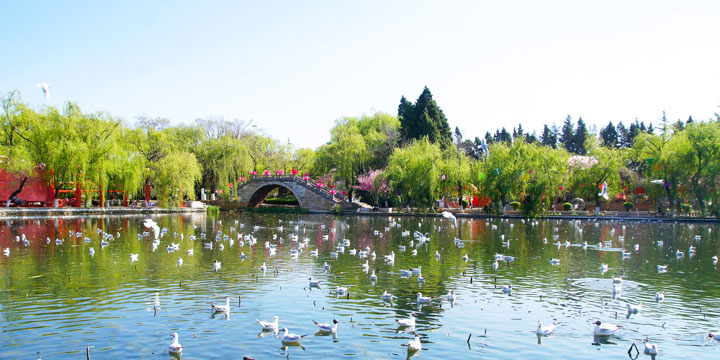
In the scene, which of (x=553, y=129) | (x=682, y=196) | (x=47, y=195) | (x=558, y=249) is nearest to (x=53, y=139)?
(x=47, y=195)

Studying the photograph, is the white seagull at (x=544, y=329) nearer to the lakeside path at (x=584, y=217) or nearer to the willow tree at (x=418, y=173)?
the lakeside path at (x=584, y=217)

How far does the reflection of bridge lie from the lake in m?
36.7

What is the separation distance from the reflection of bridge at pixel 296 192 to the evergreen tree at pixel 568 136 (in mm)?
41923

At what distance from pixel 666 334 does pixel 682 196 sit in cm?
4176

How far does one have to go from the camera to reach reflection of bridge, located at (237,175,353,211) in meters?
64.0

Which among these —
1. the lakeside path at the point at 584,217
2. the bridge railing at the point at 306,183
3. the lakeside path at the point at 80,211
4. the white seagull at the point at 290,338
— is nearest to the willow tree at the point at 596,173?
the lakeside path at the point at 584,217

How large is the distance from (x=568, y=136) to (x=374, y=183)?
4540cm

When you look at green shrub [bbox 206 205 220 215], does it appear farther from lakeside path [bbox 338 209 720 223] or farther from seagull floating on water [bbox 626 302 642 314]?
seagull floating on water [bbox 626 302 642 314]

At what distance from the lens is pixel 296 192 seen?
66.1 meters

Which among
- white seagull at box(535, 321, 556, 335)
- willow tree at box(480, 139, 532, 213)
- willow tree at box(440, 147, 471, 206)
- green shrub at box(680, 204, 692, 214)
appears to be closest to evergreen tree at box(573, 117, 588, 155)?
green shrub at box(680, 204, 692, 214)

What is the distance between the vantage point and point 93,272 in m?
18.5

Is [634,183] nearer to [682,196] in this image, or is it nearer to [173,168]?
[682,196]

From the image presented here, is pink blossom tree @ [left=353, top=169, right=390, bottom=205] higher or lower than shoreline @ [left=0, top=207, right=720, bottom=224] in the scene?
higher

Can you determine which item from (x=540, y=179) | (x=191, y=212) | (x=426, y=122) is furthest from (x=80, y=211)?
(x=540, y=179)
